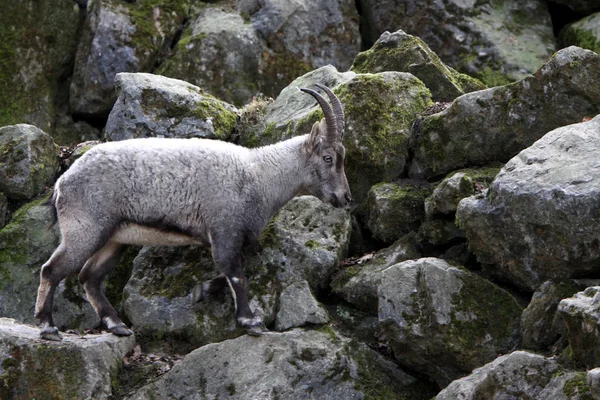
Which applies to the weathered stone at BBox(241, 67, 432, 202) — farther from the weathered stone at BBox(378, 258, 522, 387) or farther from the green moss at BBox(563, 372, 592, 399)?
the green moss at BBox(563, 372, 592, 399)

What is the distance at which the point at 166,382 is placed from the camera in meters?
10.9

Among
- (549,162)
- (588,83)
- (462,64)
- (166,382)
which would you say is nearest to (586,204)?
(549,162)

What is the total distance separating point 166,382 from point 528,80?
7.49 meters

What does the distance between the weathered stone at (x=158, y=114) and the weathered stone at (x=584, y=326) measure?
7594mm

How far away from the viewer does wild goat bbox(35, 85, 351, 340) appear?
11008 millimetres

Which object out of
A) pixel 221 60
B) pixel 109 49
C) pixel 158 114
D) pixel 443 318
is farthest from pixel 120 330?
pixel 221 60

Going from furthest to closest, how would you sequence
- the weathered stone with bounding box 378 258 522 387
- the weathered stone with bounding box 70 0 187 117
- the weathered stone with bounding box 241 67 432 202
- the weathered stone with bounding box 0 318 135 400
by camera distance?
the weathered stone with bounding box 70 0 187 117 → the weathered stone with bounding box 241 67 432 202 → the weathered stone with bounding box 0 318 135 400 → the weathered stone with bounding box 378 258 522 387

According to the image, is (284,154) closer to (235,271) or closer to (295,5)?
(235,271)

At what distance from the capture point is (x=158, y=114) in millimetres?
14422

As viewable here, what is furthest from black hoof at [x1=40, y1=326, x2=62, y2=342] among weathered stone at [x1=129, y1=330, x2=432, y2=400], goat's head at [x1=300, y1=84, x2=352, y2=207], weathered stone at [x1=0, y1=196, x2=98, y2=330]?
goat's head at [x1=300, y1=84, x2=352, y2=207]

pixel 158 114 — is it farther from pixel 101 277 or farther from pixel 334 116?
pixel 334 116

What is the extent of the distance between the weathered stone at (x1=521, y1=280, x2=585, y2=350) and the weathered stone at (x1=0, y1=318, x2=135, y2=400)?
5.56 meters

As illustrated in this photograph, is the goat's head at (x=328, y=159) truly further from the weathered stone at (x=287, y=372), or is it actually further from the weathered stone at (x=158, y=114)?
the weathered stone at (x=158, y=114)

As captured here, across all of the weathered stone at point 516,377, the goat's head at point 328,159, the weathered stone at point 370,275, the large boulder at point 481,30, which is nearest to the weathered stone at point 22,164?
the goat's head at point 328,159
